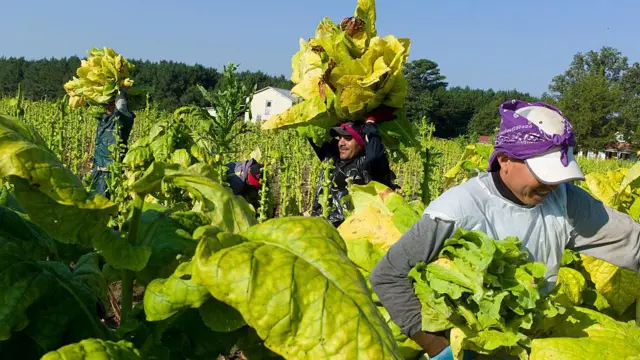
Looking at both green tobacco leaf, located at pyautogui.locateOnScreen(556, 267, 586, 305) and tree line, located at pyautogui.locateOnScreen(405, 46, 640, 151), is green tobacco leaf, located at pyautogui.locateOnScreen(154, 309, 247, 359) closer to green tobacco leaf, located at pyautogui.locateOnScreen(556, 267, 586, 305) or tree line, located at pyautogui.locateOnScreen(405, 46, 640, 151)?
green tobacco leaf, located at pyautogui.locateOnScreen(556, 267, 586, 305)

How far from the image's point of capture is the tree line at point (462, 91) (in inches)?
1754

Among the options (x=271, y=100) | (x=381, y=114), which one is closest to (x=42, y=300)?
(x=381, y=114)

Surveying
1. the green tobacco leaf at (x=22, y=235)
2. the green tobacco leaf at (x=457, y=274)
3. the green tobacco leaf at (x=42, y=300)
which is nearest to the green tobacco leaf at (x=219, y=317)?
the green tobacco leaf at (x=42, y=300)

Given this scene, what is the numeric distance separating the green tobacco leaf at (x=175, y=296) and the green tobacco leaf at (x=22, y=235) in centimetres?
42

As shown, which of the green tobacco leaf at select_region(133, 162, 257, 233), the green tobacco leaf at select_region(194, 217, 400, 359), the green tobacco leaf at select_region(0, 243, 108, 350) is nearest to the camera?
the green tobacco leaf at select_region(194, 217, 400, 359)

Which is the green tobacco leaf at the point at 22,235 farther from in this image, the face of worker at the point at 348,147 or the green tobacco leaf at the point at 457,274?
the face of worker at the point at 348,147

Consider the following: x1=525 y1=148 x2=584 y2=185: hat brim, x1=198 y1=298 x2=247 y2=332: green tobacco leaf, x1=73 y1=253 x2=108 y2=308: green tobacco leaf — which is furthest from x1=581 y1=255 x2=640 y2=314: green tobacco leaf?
x1=73 y1=253 x2=108 y2=308: green tobacco leaf

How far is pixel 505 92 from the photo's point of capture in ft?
274

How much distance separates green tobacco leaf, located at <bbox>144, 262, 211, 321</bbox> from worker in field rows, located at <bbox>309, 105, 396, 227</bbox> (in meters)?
2.22

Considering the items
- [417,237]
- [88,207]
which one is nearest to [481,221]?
[417,237]

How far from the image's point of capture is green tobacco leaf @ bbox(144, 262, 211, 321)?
0.99 metres

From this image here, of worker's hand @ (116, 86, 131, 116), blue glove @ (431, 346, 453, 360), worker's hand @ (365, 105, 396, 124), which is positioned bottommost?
blue glove @ (431, 346, 453, 360)

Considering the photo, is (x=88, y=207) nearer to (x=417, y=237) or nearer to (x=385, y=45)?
(x=417, y=237)

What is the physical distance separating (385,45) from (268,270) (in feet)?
7.59
